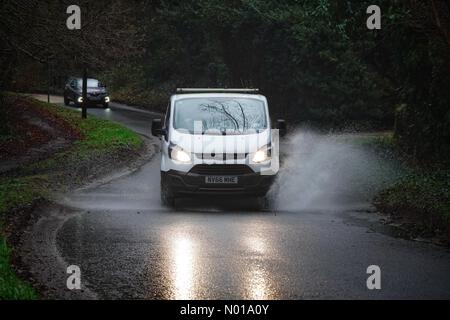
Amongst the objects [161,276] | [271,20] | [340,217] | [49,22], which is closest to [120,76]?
[271,20]

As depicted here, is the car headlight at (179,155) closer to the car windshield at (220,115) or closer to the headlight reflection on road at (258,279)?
the car windshield at (220,115)

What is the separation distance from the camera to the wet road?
800cm

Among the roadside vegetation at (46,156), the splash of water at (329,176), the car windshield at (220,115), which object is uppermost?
the car windshield at (220,115)

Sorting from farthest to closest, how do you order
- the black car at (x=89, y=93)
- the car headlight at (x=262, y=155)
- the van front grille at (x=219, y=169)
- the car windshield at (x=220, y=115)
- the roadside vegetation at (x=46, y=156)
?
the black car at (x=89, y=93) < the car windshield at (x=220, y=115) < the car headlight at (x=262, y=155) < the van front grille at (x=219, y=169) < the roadside vegetation at (x=46, y=156)

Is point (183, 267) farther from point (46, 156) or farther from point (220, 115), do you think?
point (46, 156)

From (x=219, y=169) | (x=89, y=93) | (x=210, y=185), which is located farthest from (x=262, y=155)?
(x=89, y=93)

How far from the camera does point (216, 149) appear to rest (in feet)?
43.3

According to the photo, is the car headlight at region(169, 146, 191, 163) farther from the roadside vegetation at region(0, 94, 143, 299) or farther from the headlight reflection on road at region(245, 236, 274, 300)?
the headlight reflection on road at region(245, 236, 274, 300)

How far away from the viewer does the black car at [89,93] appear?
42.1 metres

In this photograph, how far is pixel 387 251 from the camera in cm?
1009

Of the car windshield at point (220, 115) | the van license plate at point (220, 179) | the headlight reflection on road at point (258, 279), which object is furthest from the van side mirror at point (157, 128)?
the headlight reflection on road at point (258, 279)

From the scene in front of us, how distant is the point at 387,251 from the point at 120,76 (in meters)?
43.1

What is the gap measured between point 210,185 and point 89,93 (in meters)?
30.2
